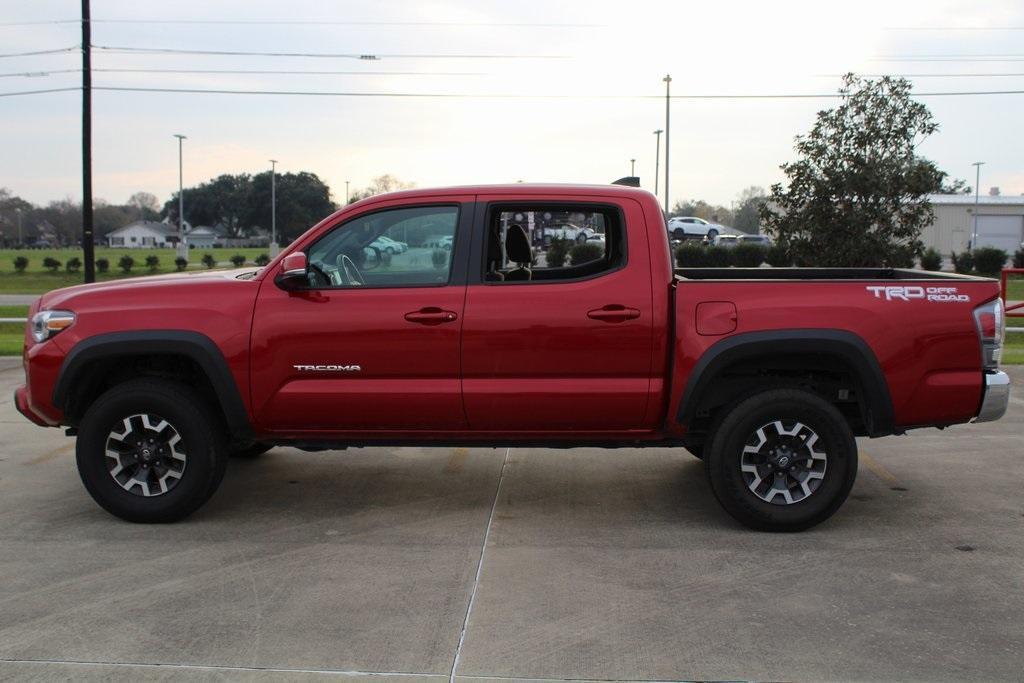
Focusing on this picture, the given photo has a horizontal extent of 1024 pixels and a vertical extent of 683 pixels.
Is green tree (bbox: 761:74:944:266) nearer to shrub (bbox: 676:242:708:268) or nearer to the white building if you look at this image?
shrub (bbox: 676:242:708:268)

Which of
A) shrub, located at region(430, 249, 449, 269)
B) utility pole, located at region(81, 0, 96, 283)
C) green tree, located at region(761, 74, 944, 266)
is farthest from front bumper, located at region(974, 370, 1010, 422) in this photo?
utility pole, located at region(81, 0, 96, 283)

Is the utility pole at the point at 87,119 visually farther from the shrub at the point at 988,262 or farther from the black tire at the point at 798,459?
the shrub at the point at 988,262

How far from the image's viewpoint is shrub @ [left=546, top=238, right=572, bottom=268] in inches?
244

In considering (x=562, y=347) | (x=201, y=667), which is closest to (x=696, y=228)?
(x=562, y=347)

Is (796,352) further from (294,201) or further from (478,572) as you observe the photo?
(294,201)

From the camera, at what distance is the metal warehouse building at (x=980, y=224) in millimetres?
66625

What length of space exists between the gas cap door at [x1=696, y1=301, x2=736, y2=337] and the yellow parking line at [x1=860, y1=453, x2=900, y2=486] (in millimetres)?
2130

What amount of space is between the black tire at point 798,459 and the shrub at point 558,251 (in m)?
1.51

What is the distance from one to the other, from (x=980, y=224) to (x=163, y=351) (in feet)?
246

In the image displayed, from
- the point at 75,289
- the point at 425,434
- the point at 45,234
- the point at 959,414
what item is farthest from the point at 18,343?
the point at 45,234

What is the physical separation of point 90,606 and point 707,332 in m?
3.43

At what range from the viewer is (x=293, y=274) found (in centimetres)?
543

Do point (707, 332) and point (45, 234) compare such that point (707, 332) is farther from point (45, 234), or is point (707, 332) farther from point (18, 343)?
point (45, 234)

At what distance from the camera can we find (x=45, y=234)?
12988 centimetres
